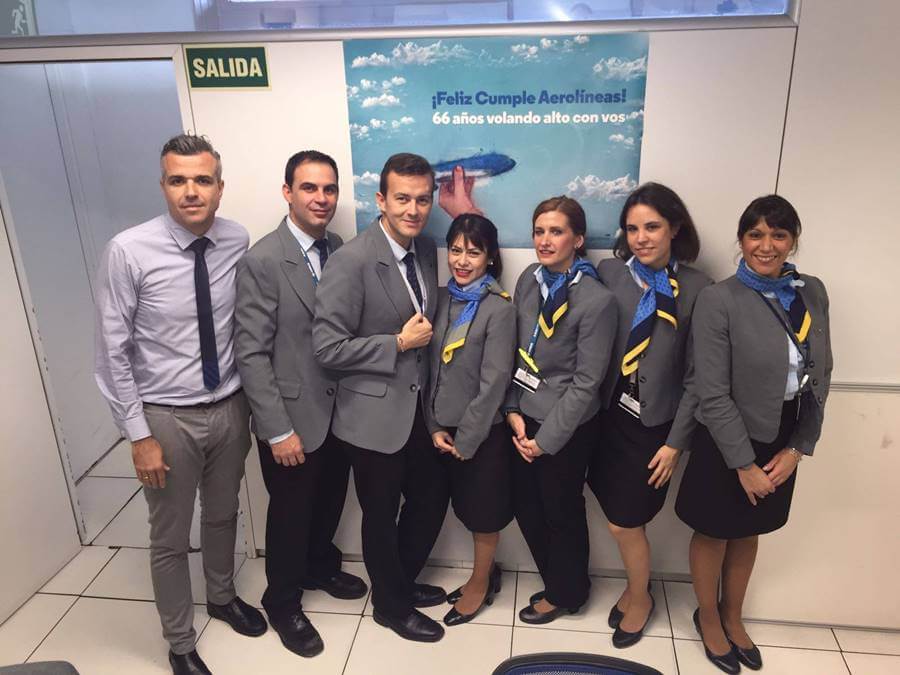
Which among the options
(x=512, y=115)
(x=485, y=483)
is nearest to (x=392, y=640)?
(x=485, y=483)

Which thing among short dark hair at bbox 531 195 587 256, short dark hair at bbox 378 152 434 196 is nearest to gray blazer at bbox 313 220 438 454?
short dark hair at bbox 378 152 434 196

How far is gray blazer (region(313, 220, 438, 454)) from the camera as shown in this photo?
2375mm

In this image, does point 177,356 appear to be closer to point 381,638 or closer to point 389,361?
point 389,361

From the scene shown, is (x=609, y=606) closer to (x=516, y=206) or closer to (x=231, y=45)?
(x=516, y=206)

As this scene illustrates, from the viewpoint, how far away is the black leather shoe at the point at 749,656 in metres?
2.64

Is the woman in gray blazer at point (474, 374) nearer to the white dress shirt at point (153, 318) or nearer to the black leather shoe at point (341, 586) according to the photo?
the black leather shoe at point (341, 586)

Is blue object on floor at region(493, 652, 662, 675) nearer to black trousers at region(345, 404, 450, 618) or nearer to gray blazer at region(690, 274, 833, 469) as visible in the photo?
gray blazer at region(690, 274, 833, 469)

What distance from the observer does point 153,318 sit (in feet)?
7.62

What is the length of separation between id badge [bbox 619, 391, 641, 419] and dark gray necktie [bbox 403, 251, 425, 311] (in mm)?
849

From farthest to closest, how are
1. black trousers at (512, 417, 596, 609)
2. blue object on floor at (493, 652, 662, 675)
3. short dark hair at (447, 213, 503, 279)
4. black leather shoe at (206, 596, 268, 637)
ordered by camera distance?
1. black leather shoe at (206, 596, 268, 637)
2. black trousers at (512, 417, 596, 609)
3. short dark hair at (447, 213, 503, 279)
4. blue object on floor at (493, 652, 662, 675)

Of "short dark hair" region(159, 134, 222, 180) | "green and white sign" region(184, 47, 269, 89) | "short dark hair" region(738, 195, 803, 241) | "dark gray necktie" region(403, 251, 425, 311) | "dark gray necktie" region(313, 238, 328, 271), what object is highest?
"green and white sign" region(184, 47, 269, 89)

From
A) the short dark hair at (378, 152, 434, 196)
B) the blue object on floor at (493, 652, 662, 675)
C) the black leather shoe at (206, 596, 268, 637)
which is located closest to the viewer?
the blue object on floor at (493, 652, 662, 675)

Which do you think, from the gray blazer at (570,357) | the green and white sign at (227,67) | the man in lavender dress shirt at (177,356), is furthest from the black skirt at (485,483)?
the green and white sign at (227,67)

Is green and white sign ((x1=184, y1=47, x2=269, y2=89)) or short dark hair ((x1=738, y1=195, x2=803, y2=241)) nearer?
short dark hair ((x1=738, y1=195, x2=803, y2=241))
